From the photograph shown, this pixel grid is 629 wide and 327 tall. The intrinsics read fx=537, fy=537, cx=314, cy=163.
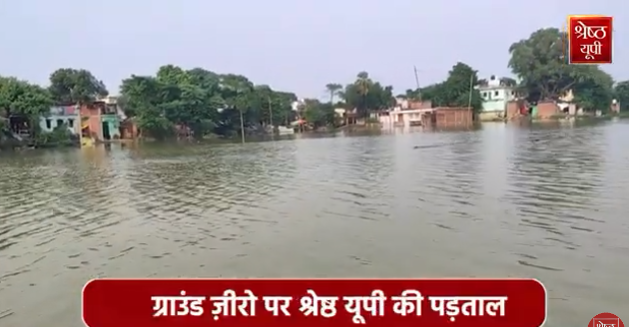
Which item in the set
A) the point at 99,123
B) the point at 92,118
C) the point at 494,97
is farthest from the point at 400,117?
the point at 92,118

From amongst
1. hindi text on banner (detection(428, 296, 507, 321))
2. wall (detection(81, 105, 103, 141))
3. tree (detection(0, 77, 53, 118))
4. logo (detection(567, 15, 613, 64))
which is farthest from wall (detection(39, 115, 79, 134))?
hindi text on banner (detection(428, 296, 507, 321))

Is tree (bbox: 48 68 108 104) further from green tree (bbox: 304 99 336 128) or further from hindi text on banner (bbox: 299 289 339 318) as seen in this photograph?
hindi text on banner (bbox: 299 289 339 318)

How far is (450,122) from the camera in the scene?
198 feet

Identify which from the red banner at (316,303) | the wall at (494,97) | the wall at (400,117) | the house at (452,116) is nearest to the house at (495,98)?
the wall at (494,97)

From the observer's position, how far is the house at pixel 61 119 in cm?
4297

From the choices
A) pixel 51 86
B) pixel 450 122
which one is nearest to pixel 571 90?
pixel 450 122

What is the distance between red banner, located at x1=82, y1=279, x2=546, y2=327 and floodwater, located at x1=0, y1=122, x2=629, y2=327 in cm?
165

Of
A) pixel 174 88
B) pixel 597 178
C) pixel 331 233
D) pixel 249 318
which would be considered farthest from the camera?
pixel 174 88

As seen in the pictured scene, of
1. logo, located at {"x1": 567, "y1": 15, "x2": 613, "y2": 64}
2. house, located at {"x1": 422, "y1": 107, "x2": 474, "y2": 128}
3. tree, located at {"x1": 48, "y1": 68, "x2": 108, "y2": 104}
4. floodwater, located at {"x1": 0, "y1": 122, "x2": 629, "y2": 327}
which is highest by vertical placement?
tree, located at {"x1": 48, "y1": 68, "x2": 108, "y2": 104}

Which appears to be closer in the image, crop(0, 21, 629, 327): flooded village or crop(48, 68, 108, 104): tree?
crop(0, 21, 629, 327): flooded village

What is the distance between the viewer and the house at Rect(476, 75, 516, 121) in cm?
6794

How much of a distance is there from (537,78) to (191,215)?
207 ft

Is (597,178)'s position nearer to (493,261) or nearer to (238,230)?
(493,261)

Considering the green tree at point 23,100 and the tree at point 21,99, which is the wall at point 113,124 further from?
the tree at point 21,99
